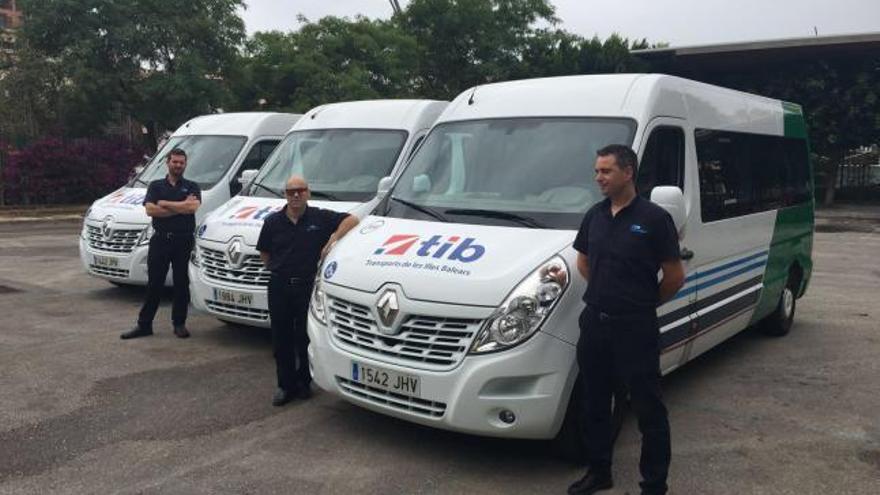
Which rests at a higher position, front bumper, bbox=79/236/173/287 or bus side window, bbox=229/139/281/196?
bus side window, bbox=229/139/281/196

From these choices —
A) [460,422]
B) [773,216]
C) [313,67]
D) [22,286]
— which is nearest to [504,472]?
[460,422]

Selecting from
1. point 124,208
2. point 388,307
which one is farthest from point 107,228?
point 388,307

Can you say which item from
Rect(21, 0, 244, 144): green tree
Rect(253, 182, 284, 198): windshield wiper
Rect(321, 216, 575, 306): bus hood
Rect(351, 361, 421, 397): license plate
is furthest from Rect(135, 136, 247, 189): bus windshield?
Rect(21, 0, 244, 144): green tree

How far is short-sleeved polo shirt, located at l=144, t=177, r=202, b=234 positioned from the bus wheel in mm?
5557

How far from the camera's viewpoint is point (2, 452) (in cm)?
457

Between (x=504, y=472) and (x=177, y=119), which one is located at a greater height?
(x=177, y=119)

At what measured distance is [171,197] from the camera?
7.18 metres

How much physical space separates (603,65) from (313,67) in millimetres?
12830

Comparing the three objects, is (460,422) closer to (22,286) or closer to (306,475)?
(306,475)

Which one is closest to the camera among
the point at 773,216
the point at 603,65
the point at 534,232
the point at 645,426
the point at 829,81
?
the point at 645,426

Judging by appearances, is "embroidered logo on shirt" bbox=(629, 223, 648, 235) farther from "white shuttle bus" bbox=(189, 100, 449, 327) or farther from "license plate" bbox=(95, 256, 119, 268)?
"license plate" bbox=(95, 256, 119, 268)

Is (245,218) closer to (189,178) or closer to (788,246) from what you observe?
(189,178)

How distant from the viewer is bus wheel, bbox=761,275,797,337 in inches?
299

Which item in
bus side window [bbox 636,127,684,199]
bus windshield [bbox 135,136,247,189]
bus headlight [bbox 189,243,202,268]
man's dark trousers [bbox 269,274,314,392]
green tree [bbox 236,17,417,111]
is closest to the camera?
bus side window [bbox 636,127,684,199]
